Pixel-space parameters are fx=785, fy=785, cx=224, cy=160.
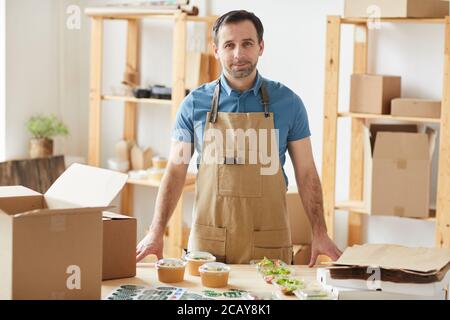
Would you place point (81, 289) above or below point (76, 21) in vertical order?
below

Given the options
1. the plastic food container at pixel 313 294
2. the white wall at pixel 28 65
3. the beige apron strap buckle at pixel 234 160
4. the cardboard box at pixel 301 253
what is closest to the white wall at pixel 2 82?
the white wall at pixel 28 65

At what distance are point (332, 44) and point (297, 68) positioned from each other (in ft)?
1.62

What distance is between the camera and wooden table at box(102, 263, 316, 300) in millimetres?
2389

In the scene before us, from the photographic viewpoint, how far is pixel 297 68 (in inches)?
189

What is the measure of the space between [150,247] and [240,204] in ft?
1.35

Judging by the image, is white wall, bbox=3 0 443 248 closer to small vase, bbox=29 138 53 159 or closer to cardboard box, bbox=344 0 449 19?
small vase, bbox=29 138 53 159

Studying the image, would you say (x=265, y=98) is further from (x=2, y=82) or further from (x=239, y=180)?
(x=2, y=82)

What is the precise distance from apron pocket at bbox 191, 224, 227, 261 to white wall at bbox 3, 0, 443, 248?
1849mm

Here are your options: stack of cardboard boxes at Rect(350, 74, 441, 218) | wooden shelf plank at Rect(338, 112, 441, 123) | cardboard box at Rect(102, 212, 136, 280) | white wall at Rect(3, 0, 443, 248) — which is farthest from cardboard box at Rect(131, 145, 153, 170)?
cardboard box at Rect(102, 212, 136, 280)

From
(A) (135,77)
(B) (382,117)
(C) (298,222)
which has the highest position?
(A) (135,77)

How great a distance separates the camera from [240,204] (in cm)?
304

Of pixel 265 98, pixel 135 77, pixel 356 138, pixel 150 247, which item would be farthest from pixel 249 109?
pixel 135 77
